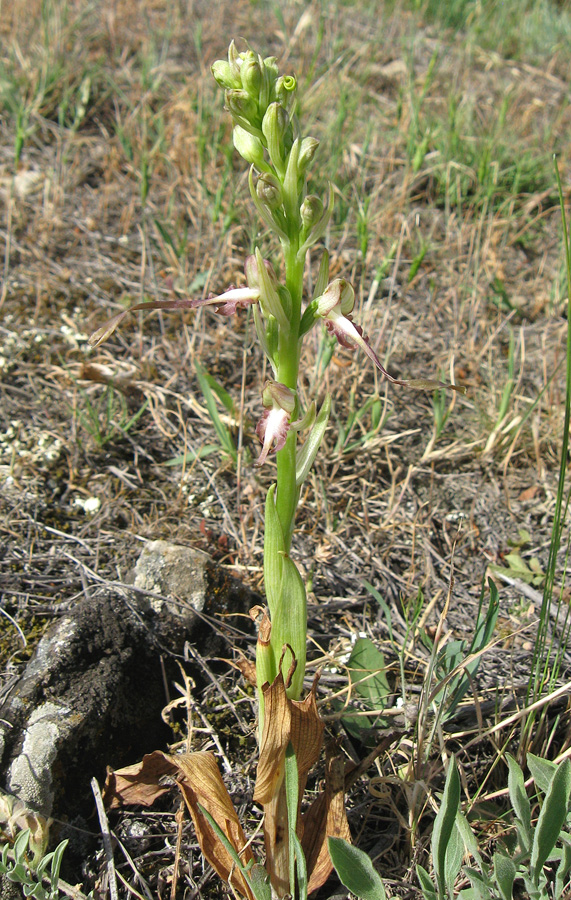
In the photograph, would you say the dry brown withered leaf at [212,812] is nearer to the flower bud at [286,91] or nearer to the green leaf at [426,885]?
the green leaf at [426,885]

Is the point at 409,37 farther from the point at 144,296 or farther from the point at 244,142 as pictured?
the point at 244,142

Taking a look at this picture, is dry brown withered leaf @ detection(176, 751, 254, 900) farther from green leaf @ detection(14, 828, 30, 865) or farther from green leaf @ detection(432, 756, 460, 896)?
green leaf @ detection(432, 756, 460, 896)

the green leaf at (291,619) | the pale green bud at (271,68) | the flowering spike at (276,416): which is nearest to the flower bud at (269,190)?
the pale green bud at (271,68)

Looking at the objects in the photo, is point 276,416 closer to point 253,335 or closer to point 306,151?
point 306,151

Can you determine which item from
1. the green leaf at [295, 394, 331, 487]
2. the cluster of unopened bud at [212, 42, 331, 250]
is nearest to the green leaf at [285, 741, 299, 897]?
the green leaf at [295, 394, 331, 487]

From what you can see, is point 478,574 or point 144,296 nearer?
point 478,574

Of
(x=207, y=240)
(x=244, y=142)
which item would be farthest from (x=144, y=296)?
(x=244, y=142)

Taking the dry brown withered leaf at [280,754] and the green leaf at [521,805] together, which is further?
the dry brown withered leaf at [280,754]
